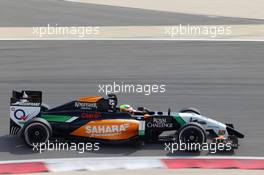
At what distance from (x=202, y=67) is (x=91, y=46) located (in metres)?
4.58

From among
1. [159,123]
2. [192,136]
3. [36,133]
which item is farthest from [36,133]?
[192,136]

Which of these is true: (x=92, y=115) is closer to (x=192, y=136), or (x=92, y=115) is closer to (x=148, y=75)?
(x=192, y=136)

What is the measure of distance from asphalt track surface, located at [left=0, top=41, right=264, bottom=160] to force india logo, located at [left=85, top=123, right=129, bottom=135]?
338 millimetres

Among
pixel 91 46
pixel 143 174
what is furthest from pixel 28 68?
pixel 143 174

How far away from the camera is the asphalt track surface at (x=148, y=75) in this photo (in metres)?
14.3

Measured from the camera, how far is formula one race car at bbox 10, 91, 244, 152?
1309 cm

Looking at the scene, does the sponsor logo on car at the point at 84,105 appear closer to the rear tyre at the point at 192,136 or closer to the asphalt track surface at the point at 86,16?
the rear tyre at the point at 192,136

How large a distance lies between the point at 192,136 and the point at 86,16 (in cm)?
1711

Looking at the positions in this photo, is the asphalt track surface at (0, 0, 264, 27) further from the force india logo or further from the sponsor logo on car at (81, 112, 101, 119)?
the force india logo

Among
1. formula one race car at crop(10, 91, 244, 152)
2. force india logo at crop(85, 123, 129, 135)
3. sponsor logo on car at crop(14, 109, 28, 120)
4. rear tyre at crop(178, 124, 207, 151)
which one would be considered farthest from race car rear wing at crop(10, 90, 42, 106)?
rear tyre at crop(178, 124, 207, 151)

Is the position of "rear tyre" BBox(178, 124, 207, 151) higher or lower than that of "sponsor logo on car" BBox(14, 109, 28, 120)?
lower

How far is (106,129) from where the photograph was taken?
13.2 meters

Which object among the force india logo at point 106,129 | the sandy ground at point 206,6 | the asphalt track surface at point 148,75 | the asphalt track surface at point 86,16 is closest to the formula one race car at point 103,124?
the force india logo at point 106,129

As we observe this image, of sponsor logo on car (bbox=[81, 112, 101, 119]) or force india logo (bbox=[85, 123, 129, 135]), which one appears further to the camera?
sponsor logo on car (bbox=[81, 112, 101, 119])
